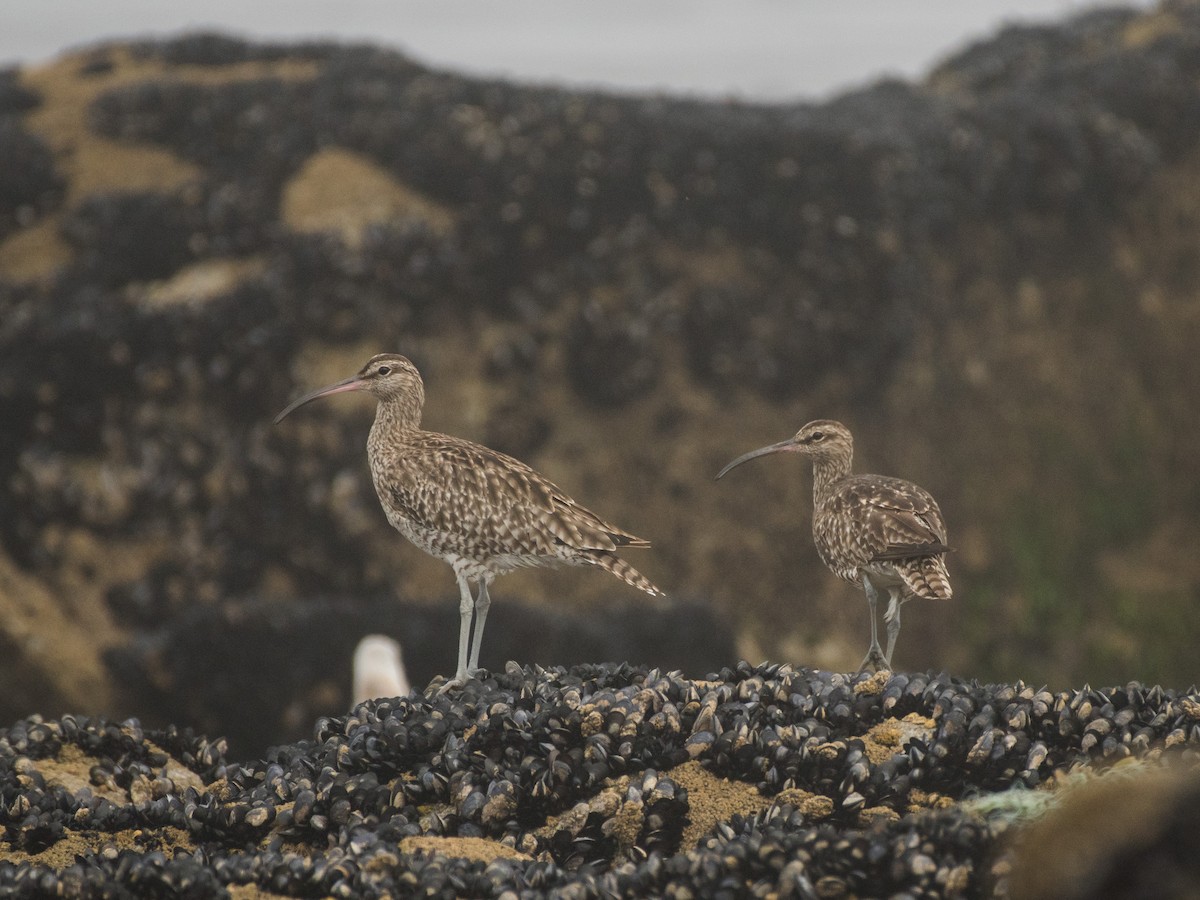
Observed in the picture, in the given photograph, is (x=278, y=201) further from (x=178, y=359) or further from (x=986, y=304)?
(x=986, y=304)

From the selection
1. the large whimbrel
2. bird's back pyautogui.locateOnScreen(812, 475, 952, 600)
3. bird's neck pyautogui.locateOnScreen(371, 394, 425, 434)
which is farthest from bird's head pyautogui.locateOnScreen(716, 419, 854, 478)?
bird's neck pyautogui.locateOnScreen(371, 394, 425, 434)

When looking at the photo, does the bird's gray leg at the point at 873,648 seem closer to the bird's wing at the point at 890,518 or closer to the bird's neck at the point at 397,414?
the bird's wing at the point at 890,518

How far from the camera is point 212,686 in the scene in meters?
21.1

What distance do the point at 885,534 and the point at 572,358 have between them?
1594cm

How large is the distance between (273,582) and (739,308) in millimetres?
9603

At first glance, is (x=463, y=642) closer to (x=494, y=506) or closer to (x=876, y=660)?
(x=494, y=506)

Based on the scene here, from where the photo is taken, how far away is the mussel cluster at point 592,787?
8.00 metres

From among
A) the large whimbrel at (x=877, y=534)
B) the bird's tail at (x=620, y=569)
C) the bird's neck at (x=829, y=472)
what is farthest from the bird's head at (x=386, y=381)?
the bird's neck at (x=829, y=472)

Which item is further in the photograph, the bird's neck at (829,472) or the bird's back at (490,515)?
the bird's neck at (829,472)

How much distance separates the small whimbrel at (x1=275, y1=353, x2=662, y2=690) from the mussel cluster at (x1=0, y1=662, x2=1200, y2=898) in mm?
940

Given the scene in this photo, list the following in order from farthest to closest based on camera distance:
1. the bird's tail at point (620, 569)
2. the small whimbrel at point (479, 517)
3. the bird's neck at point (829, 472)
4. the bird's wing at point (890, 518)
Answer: the bird's neck at point (829, 472) → the small whimbrel at point (479, 517) → the bird's tail at point (620, 569) → the bird's wing at point (890, 518)

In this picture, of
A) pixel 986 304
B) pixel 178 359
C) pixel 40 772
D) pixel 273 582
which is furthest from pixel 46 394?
pixel 986 304

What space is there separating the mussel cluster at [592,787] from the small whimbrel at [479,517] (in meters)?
0.94

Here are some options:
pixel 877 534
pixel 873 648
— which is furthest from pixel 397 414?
pixel 873 648
